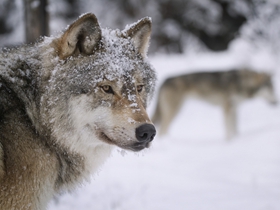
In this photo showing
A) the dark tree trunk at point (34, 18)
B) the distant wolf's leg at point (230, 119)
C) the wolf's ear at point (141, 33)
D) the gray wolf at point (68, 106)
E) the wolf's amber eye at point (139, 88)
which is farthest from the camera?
the distant wolf's leg at point (230, 119)

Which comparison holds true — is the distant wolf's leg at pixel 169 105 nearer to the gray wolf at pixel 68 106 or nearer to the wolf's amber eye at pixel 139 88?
the wolf's amber eye at pixel 139 88

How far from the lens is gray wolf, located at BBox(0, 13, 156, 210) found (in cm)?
267

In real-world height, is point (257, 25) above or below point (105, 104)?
below

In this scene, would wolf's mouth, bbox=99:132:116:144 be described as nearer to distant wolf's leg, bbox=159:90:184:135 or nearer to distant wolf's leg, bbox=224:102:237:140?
distant wolf's leg, bbox=224:102:237:140

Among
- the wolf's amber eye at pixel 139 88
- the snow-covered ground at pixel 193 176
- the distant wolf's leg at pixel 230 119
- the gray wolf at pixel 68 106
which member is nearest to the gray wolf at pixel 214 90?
the distant wolf's leg at pixel 230 119

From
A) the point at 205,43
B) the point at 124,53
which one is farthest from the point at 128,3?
the point at 124,53

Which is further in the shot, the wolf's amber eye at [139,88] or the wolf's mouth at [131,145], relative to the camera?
the wolf's amber eye at [139,88]

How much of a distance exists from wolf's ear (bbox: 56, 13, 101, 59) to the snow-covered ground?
974mm

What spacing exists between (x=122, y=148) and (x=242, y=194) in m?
2.62

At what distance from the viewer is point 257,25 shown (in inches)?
585

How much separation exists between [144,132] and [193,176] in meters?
3.32

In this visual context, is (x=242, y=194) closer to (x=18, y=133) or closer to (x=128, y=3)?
(x=18, y=133)

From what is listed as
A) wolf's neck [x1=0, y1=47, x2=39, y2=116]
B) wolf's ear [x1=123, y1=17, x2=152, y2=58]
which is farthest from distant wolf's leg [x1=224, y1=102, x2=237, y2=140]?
wolf's neck [x1=0, y1=47, x2=39, y2=116]

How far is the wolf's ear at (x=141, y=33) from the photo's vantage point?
3293mm
